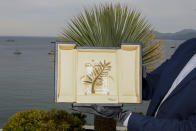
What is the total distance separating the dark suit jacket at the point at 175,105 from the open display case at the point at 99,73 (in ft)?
0.87

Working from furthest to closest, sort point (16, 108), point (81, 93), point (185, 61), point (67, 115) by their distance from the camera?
point (16, 108), point (67, 115), point (81, 93), point (185, 61)

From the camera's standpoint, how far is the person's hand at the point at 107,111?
1979 millimetres

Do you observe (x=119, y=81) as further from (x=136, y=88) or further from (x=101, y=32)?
(x=101, y=32)

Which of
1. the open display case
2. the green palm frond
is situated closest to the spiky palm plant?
the green palm frond

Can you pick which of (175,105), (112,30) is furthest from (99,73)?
(112,30)

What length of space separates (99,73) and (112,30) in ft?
10.6

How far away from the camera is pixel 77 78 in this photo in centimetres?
233

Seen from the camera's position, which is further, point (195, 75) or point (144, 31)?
point (144, 31)

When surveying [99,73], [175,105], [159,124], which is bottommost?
[159,124]

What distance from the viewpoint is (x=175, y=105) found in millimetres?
1868

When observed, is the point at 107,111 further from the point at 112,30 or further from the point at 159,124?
the point at 112,30

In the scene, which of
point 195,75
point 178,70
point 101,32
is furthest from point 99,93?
point 101,32

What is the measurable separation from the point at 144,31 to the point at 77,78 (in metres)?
3.51

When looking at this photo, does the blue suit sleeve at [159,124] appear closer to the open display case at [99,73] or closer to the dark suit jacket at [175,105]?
the dark suit jacket at [175,105]
